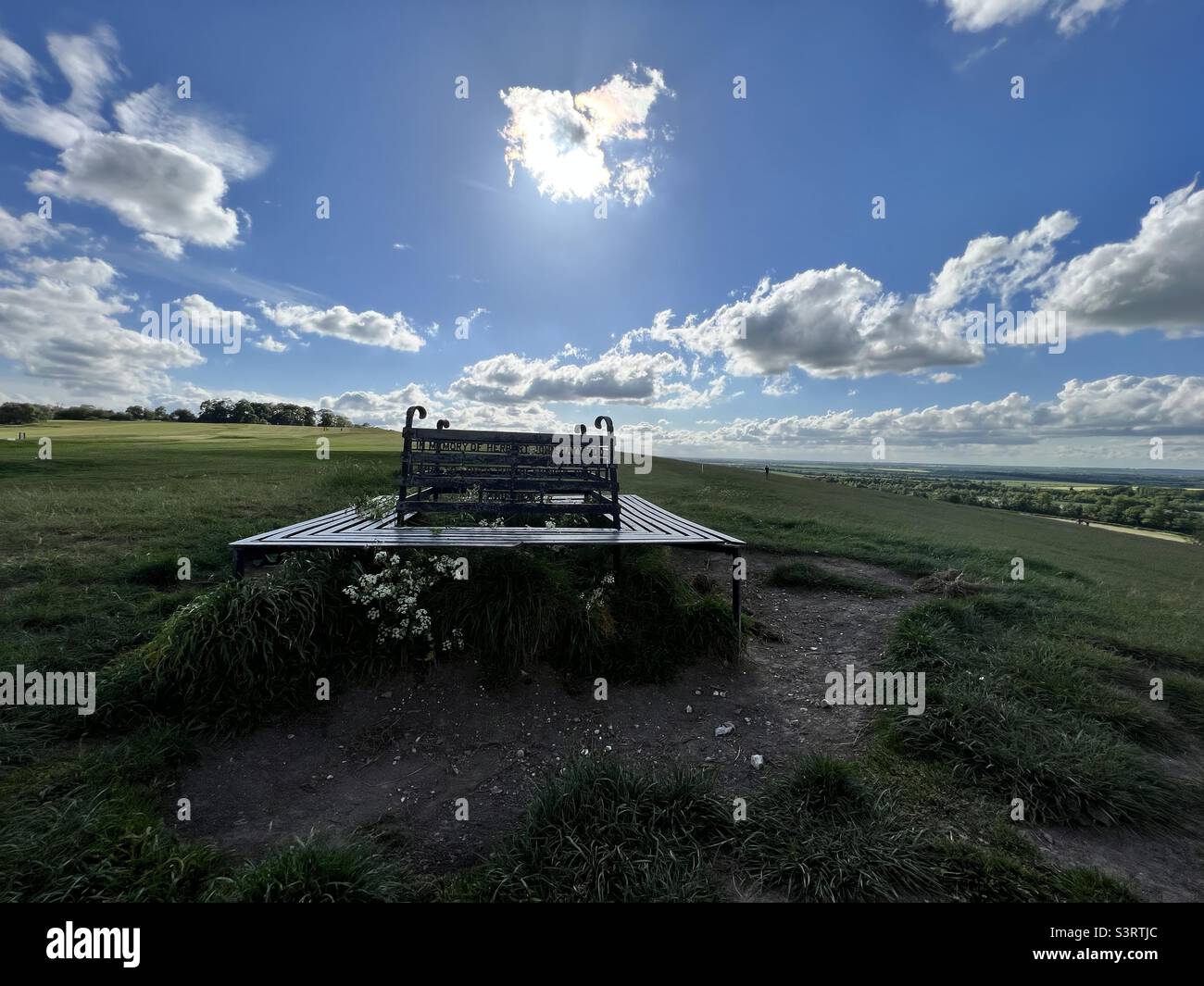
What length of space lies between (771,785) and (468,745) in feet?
7.12

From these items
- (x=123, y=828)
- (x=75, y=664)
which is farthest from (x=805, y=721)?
(x=75, y=664)

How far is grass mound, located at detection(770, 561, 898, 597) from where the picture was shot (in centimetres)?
708

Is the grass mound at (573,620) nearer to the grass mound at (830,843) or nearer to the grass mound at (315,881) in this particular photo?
the grass mound at (830,843)

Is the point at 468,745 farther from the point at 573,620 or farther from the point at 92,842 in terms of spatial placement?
the point at 92,842

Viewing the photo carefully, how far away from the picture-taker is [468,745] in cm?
363

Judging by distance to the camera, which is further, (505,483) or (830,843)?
(505,483)

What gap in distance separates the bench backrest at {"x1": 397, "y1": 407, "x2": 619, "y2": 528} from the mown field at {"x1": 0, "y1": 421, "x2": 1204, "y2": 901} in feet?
7.35

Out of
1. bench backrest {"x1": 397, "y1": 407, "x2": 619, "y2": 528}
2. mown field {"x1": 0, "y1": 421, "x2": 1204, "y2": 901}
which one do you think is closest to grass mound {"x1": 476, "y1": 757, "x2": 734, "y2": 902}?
mown field {"x1": 0, "y1": 421, "x2": 1204, "y2": 901}

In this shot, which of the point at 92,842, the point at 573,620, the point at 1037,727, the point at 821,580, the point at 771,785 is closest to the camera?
the point at 92,842

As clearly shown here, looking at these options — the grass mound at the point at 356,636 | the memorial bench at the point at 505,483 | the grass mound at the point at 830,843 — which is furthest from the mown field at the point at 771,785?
the memorial bench at the point at 505,483

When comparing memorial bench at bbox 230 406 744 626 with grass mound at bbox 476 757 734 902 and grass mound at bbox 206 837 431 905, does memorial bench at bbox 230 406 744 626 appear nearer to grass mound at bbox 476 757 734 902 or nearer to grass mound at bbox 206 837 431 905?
grass mound at bbox 476 757 734 902

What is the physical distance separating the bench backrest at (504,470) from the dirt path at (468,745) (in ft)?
6.60

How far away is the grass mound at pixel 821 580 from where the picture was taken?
23.2 feet

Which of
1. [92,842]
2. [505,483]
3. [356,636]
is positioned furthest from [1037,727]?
[92,842]
